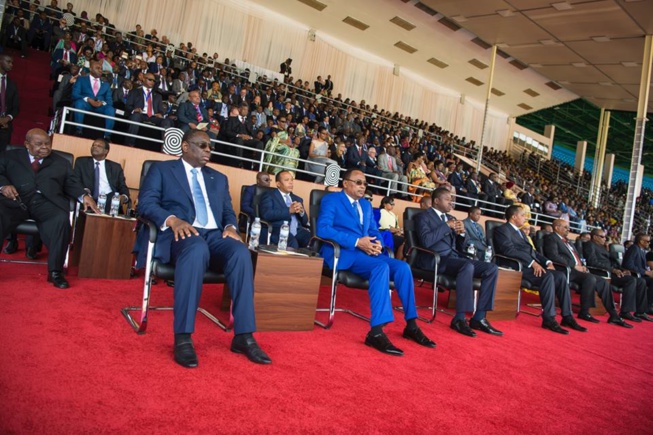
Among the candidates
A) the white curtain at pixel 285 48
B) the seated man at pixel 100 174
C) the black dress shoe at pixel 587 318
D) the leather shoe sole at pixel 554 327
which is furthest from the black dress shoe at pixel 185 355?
the white curtain at pixel 285 48

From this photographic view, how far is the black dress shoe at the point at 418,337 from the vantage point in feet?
10.7

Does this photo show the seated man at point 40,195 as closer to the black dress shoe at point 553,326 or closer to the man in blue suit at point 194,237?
the man in blue suit at point 194,237

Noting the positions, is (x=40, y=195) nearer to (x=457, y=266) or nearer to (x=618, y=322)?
(x=457, y=266)

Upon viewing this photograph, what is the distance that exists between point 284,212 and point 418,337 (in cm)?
205

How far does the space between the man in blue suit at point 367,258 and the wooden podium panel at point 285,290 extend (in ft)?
1.18

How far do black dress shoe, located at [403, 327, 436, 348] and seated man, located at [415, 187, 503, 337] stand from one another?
0.72 meters

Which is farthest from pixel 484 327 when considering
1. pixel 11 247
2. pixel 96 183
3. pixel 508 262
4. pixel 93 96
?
pixel 93 96

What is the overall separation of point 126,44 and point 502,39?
Result: 10385 mm

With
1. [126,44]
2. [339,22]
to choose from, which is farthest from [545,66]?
[126,44]

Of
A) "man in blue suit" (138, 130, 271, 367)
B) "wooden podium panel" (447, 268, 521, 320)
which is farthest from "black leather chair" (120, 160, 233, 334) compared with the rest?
"wooden podium panel" (447, 268, 521, 320)

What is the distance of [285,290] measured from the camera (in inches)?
118

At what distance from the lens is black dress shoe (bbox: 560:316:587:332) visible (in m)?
4.91

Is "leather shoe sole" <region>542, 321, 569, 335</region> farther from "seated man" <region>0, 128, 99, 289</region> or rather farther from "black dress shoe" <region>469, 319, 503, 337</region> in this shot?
"seated man" <region>0, 128, 99, 289</region>

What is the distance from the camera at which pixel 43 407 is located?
1.57 meters
